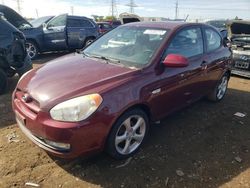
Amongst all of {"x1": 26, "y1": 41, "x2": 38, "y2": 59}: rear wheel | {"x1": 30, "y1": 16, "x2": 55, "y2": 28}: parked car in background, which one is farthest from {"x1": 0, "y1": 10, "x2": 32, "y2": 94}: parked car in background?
{"x1": 30, "y1": 16, "x2": 55, "y2": 28}: parked car in background

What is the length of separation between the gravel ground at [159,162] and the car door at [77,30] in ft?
24.1

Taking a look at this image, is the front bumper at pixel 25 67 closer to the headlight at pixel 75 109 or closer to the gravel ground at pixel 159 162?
the gravel ground at pixel 159 162

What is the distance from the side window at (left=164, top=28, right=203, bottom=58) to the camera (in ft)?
13.4

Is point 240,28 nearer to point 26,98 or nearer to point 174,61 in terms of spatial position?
point 174,61

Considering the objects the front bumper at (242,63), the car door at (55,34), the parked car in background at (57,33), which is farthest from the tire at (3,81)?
the front bumper at (242,63)

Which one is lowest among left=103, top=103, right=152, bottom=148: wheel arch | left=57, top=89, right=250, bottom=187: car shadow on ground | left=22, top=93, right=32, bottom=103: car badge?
left=57, top=89, right=250, bottom=187: car shadow on ground

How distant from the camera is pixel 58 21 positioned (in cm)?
1152

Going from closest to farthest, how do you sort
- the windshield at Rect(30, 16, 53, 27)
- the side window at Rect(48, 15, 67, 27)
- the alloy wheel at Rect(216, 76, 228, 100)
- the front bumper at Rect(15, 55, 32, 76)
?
the alloy wheel at Rect(216, 76, 228, 100) < the front bumper at Rect(15, 55, 32, 76) < the side window at Rect(48, 15, 67, 27) < the windshield at Rect(30, 16, 53, 27)

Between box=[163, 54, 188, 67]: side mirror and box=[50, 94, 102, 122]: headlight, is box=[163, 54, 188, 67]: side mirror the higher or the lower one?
the higher one

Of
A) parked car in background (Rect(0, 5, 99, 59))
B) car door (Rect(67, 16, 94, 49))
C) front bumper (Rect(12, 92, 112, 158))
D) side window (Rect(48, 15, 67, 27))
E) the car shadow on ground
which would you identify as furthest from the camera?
car door (Rect(67, 16, 94, 49))

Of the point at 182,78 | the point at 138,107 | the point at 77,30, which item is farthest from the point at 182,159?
the point at 77,30

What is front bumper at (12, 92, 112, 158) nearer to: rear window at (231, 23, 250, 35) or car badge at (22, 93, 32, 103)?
car badge at (22, 93, 32, 103)

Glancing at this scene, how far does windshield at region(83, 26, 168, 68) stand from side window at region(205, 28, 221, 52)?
4.16 feet

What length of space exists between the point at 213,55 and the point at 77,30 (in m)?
7.89
